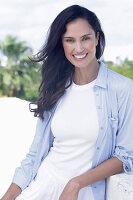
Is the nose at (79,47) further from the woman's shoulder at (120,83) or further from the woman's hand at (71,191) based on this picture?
the woman's hand at (71,191)

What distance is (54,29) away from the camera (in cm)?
216

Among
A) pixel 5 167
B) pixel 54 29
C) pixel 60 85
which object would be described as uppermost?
pixel 54 29

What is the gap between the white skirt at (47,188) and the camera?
2.06m

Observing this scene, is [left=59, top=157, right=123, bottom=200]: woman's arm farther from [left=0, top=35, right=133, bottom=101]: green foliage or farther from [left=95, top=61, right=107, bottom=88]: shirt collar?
[left=0, top=35, right=133, bottom=101]: green foliage

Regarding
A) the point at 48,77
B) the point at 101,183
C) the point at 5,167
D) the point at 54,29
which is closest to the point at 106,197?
the point at 101,183

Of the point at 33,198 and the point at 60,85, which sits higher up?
the point at 60,85

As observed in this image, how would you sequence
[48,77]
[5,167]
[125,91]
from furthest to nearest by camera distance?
[5,167] → [48,77] → [125,91]

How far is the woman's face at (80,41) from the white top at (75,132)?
16 centimetres

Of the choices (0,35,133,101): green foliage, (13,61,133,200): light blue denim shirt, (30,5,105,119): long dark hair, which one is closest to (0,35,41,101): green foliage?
(0,35,133,101): green foliage

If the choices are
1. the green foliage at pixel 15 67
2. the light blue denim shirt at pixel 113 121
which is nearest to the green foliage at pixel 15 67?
the green foliage at pixel 15 67

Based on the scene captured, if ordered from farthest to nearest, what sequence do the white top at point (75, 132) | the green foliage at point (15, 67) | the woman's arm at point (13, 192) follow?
the green foliage at point (15, 67), the woman's arm at point (13, 192), the white top at point (75, 132)

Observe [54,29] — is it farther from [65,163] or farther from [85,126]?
[65,163]

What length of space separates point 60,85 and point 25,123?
2.73m

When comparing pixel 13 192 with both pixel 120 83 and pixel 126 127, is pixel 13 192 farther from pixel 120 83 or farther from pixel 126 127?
pixel 120 83
